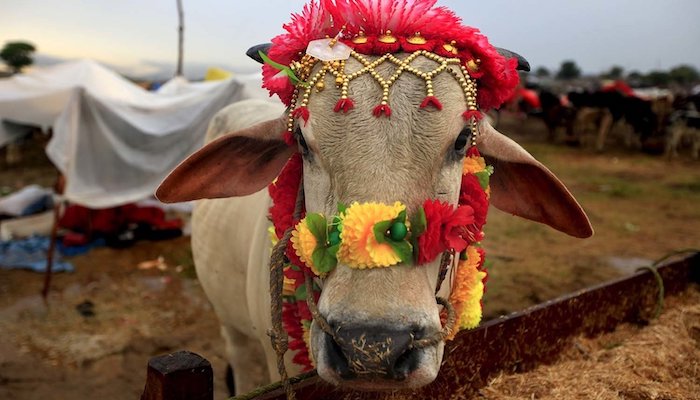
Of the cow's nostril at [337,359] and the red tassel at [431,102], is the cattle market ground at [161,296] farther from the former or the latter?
the red tassel at [431,102]

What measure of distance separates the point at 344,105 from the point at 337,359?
734 mm

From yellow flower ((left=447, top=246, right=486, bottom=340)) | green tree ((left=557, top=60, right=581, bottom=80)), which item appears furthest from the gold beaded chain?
green tree ((left=557, top=60, right=581, bottom=80))

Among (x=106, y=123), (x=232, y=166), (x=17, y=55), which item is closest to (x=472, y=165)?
(x=232, y=166)

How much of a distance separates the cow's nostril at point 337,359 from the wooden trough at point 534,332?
0.34m

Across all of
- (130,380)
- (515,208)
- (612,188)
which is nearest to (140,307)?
(130,380)

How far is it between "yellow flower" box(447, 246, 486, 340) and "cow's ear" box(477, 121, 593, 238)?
33 cm

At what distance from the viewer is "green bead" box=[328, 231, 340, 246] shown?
5.30ft

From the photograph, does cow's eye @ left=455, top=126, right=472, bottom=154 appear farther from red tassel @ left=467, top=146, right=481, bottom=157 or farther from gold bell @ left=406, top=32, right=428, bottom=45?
gold bell @ left=406, top=32, right=428, bottom=45

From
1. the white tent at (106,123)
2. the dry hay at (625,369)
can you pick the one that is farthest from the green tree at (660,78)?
the dry hay at (625,369)

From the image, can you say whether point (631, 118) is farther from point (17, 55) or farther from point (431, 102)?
point (17, 55)

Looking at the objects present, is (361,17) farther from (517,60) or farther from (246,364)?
(246,364)

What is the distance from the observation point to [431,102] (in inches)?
68.5

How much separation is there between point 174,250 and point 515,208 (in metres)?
5.82

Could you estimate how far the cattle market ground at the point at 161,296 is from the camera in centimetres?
427
